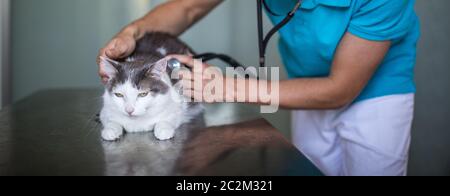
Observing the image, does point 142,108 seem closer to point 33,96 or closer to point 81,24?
point 33,96

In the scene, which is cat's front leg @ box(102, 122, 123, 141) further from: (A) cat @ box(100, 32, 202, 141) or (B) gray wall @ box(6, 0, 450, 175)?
(B) gray wall @ box(6, 0, 450, 175)

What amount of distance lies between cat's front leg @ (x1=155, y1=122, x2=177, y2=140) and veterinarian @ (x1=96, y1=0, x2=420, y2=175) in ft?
0.52

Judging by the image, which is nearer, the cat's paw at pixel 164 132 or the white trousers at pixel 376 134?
the cat's paw at pixel 164 132

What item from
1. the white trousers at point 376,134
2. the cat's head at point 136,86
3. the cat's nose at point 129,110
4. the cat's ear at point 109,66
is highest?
the cat's ear at point 109,66

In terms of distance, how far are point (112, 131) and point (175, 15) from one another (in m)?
0.56

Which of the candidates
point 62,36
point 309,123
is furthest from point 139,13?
point 309,123

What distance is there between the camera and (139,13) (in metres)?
2.10

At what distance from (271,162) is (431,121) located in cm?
135

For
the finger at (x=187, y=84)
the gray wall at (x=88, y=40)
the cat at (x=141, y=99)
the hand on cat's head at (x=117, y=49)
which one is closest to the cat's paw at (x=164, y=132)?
the cat at (x=141, y=99)

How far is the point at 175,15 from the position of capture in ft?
4.51

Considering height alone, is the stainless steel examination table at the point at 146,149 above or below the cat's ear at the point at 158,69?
below

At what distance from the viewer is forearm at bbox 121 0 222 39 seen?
134 cm

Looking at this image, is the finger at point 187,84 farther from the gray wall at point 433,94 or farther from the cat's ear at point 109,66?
the gray wall at point 433,94

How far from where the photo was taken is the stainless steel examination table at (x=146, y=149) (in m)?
0.72
